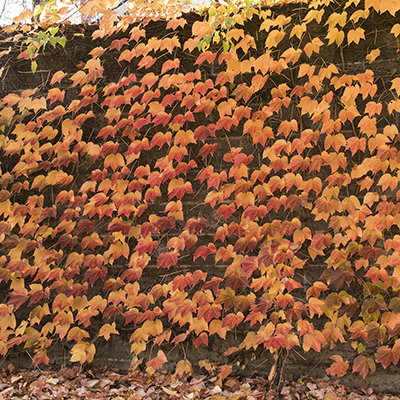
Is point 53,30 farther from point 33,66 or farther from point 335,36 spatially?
point 335,36

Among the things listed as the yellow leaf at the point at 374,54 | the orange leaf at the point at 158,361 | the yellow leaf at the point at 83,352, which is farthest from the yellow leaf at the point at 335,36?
the yellow leaf at the point at 83,352

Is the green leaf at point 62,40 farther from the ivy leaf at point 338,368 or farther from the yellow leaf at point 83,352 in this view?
the ivy leaf at point 338,368

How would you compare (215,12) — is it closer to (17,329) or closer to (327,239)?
(327,239)

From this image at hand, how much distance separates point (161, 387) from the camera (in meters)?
2.04

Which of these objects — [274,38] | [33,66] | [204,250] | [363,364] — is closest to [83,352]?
[204,250]

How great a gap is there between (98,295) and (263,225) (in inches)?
43.8

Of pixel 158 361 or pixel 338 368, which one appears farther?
pixel 158 361

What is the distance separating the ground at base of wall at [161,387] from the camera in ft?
6.39

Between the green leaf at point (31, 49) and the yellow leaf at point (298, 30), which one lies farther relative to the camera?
the green leaf at point (31, 49)

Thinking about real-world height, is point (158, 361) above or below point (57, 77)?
below

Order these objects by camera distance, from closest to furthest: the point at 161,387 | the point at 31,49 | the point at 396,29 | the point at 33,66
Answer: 1. the point at 396,29
2. the point at 161,387
3. the point at 31,49
4. the point at 33,66

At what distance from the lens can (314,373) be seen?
2.06 meters

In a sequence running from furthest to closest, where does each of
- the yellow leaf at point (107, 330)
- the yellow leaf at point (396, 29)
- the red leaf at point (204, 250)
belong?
the yellow leaf at point (107, 330)
the red leaf at point (204, 250)
the yellow leaf at point (396, 29)

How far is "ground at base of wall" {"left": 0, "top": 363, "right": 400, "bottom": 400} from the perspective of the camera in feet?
6.39
